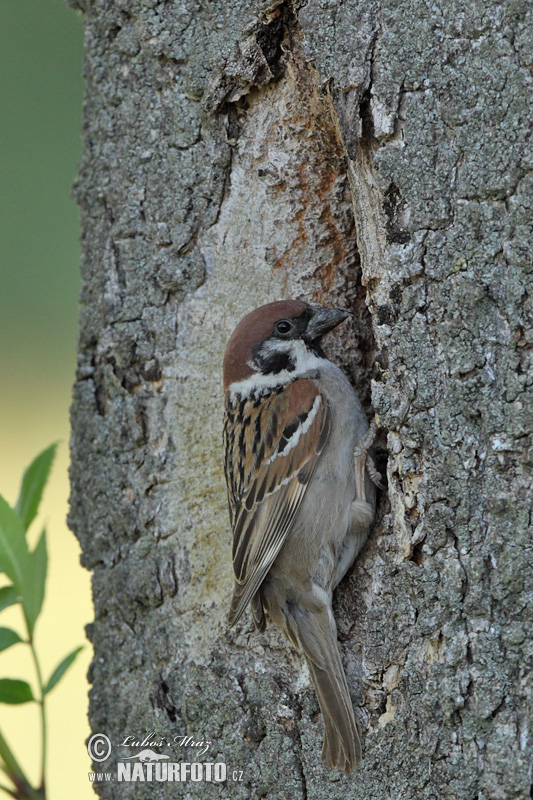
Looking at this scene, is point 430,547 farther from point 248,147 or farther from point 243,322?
point 248,147

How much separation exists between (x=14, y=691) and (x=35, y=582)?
0.26m

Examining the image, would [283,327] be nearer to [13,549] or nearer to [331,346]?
[331,346]

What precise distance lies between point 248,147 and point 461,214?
703mm

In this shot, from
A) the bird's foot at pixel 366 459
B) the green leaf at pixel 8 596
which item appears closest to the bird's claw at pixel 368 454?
the bird's foot at pixel 366 459

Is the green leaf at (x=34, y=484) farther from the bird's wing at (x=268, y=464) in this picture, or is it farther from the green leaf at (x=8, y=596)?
the bird's wing at (x=268, y=464)

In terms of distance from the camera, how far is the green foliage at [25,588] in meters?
2.18

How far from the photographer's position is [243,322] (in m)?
2.45

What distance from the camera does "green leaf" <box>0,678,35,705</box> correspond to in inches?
87.4

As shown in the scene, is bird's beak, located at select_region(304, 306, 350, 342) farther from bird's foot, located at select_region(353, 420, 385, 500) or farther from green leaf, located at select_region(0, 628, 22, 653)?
green leaf, located at select_region(0, 628, 22, 653)

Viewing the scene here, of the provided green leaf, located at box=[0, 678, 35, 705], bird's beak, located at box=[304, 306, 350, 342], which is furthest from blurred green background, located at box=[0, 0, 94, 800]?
bird's beak, located at box=[304, 306, 350, 342]

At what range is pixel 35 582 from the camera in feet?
7.47

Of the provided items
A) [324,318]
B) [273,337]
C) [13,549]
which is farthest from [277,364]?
[13,549]

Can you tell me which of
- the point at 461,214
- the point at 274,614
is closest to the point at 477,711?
the point at 274,614

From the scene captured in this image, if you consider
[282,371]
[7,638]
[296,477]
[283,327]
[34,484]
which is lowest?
[7,638]
